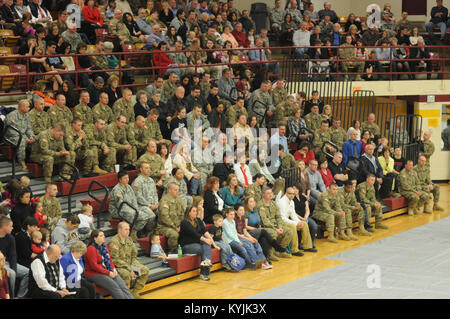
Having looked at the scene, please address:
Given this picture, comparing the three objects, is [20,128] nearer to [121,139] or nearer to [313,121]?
[121,139]

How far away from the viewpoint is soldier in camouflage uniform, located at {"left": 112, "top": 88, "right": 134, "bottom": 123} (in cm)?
1438

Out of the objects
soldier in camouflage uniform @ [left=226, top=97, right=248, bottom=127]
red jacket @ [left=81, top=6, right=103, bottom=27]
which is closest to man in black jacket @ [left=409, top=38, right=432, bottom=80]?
soldier in camouflage uniform @ [left=226, top=97, right=248, bottom=127]

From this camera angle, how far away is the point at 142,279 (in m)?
11.1

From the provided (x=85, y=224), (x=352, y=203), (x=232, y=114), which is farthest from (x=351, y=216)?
(x=85, y=224)

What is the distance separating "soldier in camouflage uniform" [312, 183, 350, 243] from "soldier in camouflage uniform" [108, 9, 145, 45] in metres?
5.87

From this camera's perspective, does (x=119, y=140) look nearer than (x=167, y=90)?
Yes

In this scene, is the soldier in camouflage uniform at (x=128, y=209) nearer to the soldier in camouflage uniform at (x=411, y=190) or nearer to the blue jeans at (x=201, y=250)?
the blue jeans at (x=201, y=250)

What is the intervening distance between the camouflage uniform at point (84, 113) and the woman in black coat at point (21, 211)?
3198mm

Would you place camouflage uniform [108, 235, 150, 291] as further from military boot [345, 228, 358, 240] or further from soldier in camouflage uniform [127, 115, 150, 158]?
military boot [345, 228, 358, 240]

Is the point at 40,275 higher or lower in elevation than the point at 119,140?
lower

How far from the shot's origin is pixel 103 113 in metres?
14.1

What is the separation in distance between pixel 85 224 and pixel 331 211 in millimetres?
5274

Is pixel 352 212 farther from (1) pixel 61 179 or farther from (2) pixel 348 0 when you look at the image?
(2) pixel 348 0
